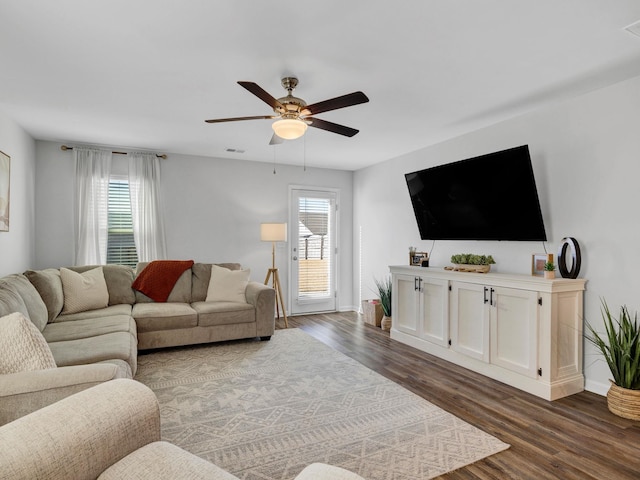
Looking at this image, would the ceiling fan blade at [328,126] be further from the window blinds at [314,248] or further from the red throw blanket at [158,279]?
the window blinds at [314,248]

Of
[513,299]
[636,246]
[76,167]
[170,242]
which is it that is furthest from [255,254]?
[636,246]

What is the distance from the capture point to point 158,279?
4.47 metres

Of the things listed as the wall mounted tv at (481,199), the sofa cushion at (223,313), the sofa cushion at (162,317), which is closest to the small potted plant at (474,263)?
the wall mounted tv at (481,199)

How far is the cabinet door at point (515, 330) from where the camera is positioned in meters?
3.00

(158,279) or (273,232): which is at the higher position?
(273,232)

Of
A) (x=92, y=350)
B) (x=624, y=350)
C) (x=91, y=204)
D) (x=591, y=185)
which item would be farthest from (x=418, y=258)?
(x=91, y=204)

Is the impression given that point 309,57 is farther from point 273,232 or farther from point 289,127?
point 273,232

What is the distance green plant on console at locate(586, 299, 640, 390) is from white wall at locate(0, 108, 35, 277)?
5177mm

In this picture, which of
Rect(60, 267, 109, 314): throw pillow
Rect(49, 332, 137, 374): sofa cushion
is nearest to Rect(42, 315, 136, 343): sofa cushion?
Rect(49, 332, 137, 374): sofa cushion

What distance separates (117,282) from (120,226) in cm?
90

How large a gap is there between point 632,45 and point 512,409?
2533mm

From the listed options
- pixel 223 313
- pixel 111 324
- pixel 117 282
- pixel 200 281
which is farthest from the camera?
pixel 200 281

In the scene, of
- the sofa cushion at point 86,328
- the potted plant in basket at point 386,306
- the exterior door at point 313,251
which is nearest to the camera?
the sofa cushion at point 86,328

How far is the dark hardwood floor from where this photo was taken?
2008 millimetres
